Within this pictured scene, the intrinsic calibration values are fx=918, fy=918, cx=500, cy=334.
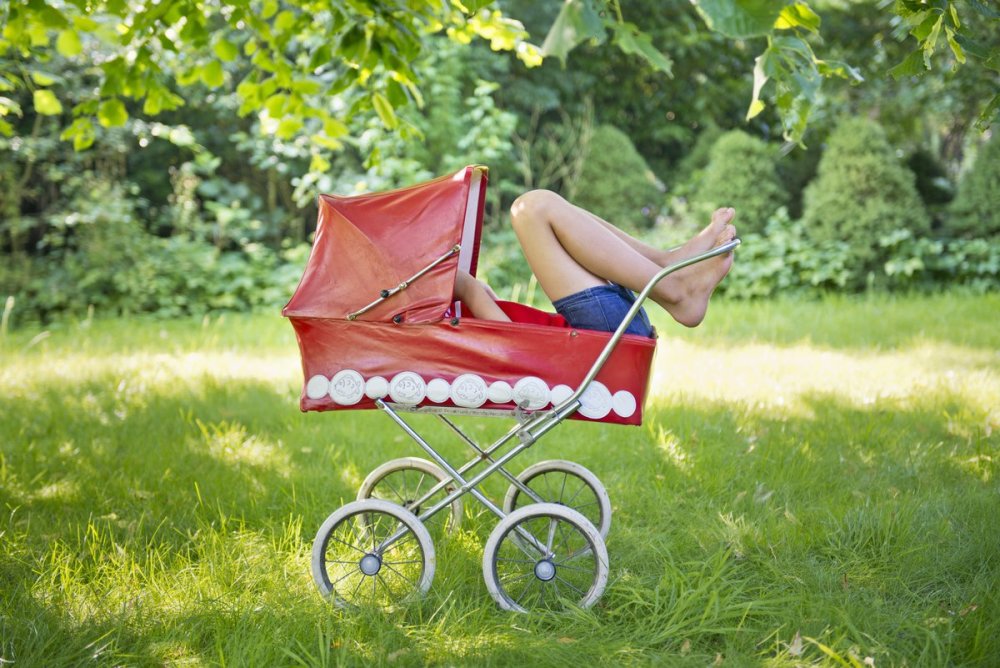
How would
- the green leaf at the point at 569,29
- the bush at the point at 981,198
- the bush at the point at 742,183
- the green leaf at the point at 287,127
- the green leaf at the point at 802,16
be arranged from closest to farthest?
the green leaf at the point at 569,29 → the green leaf at the point at 802,16 → the green leaf at the point at 287,127 → the bush at the point at 981,198 → the bush at the point at 742,183

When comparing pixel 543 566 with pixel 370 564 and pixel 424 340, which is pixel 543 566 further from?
pixel 424 340

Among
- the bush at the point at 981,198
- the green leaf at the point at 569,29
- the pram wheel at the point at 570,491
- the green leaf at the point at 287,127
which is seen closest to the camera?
the green leaf at the point at 569,29

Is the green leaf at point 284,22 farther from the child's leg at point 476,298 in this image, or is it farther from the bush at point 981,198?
the bush at point 981,198

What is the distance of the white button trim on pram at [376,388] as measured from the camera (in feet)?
8.42

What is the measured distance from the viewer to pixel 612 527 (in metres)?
3.17

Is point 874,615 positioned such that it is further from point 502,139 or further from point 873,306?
point 502,139

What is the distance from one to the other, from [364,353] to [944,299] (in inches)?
227

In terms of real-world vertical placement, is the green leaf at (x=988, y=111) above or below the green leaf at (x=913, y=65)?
below

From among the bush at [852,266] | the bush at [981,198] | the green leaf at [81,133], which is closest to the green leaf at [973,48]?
the green leaf at [81,133]

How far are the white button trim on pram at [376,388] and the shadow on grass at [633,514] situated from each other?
2.02ft

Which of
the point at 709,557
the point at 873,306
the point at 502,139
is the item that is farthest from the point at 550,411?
the point at 502,139

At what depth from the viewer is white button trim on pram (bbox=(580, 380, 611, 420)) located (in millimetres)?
2586

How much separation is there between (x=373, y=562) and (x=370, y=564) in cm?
1

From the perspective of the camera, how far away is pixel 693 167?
9.81 m
